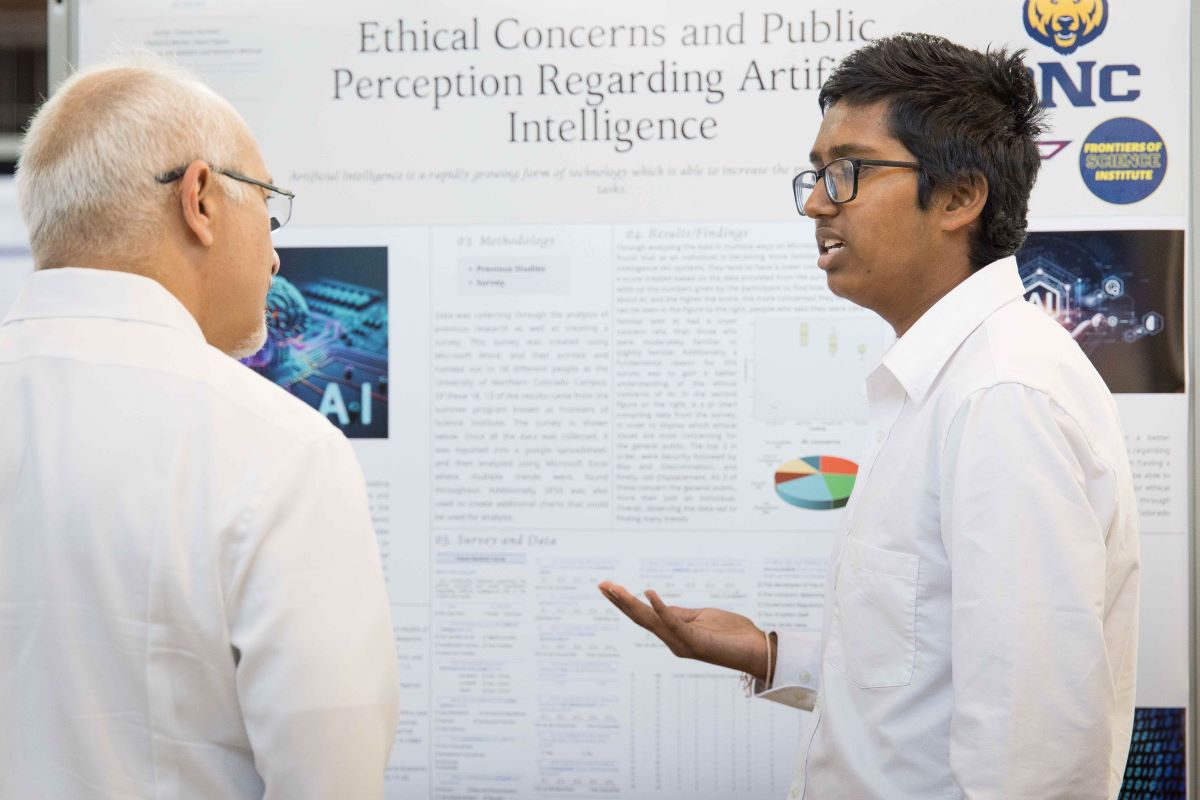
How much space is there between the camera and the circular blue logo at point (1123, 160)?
2328 millimetres

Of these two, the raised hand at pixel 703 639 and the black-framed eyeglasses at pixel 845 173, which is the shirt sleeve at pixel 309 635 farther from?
the black-framed eyeglasses at pixel 845 173

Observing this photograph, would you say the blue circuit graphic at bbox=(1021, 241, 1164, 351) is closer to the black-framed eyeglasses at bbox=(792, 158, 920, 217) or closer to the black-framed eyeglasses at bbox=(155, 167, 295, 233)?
the black-framed eyeglasses at bbox=(792, 158, 920, 217)

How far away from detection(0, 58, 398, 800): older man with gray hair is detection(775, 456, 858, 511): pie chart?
1364 mm

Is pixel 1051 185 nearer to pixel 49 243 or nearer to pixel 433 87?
pixel 433 87

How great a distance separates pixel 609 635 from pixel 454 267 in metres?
0.90

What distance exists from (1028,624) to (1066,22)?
1573mm

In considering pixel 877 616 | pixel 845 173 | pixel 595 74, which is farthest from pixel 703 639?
pixel 595 74

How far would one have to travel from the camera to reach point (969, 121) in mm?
1618

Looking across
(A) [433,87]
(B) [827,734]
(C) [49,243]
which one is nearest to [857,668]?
(B) [827,734]

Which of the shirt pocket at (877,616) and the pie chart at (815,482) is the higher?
the pie chart at (815,482)

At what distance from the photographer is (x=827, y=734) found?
157cm

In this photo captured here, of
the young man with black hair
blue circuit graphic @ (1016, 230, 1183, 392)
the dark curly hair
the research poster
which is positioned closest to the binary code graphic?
the research poster

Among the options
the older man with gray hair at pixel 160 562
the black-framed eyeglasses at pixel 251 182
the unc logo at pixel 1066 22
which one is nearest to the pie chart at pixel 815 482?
the unc logo at pixel 1066 22

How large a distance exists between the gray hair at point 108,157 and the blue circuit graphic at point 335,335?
1234 millimetres
